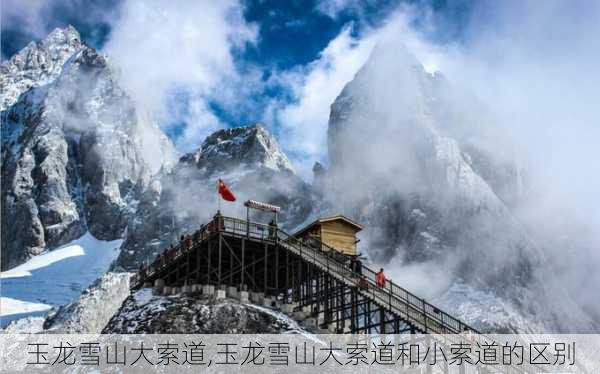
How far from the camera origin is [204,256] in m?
53.7

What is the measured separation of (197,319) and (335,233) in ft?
51.0

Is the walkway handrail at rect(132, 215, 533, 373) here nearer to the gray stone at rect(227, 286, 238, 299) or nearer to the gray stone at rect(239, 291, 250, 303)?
the gray stone at rect(227, 286, 238, 299)

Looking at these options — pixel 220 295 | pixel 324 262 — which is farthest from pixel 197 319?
pixel 324 262

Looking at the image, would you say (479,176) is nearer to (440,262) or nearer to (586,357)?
(440,262)

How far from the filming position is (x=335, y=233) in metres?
56.0

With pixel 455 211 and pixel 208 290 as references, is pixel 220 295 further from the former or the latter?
pixel 455 211

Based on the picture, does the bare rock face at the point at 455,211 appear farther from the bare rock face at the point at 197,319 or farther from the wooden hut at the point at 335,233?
the bare rock face at the point at 197,319

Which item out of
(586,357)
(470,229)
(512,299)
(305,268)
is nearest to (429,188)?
(470,229)

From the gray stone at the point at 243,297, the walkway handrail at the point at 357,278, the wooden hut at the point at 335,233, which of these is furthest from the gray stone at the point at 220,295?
the wooden hut at the point at 335,233

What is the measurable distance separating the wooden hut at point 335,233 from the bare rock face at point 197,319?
29.8 ft

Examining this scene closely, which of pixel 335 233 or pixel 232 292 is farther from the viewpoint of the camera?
pixel 335 233

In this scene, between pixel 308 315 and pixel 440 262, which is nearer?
pixel 308 315

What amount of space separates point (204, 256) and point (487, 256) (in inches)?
4556

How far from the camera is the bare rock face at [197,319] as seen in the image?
44594 mm
